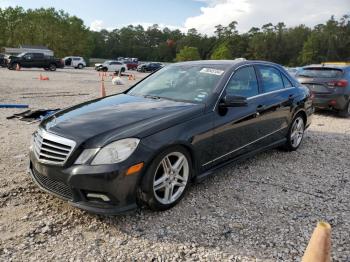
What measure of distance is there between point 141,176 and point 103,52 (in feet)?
407

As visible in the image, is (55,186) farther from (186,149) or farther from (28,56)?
(28,56)

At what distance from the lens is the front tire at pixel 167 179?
11.1ft

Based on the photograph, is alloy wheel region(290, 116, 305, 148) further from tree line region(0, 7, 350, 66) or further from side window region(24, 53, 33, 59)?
tree line region(0, 7, 350, 66)

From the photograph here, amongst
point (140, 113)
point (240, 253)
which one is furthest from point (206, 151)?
point (240, 253)

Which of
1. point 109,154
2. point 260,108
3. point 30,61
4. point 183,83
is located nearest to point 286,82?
point 260,108

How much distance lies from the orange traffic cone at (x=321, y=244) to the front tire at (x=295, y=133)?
11.6ft

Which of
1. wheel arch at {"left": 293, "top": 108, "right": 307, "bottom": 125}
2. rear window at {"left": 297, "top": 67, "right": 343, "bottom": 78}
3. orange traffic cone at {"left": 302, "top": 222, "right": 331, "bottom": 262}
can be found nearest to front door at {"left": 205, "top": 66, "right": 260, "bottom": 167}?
wheel arch at {"left": 293, "top": 108, "right": 307, "bottom": 125}

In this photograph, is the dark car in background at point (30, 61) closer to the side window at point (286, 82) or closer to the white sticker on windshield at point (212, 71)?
the side window at point (286, 82)

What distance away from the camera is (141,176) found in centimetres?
329

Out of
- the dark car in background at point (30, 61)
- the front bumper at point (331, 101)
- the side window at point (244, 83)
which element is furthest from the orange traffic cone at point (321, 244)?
the dark car in background at point (30, 61)

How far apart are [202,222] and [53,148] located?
5.39 ft

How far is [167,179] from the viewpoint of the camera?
363 cm

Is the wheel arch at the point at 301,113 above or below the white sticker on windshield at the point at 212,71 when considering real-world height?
below

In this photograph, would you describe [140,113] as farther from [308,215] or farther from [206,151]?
[308,215]
